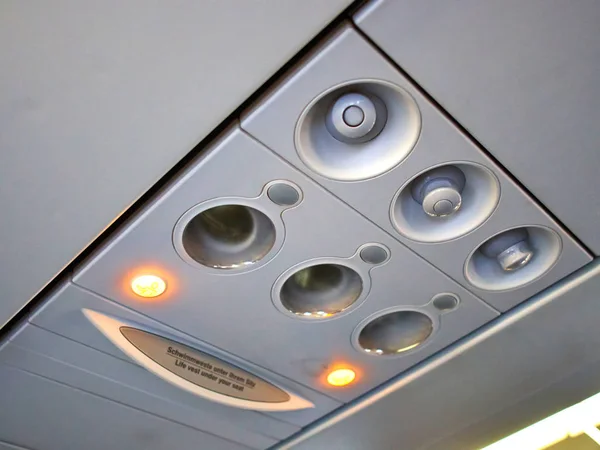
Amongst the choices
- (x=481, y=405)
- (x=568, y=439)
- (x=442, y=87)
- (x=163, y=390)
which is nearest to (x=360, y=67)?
(x=442, y=87)

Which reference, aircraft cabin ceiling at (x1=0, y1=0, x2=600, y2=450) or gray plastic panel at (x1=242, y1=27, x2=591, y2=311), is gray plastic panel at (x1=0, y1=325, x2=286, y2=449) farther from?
gray plastic panel at (x1=242, y1=27, x2=591, y2=311)

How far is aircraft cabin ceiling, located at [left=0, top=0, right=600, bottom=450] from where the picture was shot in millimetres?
546

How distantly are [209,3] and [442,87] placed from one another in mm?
259

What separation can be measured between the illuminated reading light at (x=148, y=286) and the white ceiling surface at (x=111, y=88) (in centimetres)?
10

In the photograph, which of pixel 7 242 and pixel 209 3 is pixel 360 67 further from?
pixel 7 242

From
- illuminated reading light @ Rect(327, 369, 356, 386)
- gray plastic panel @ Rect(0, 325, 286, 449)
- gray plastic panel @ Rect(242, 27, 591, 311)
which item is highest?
gray plastic panel @ Rect(242, 27, 591, 311)

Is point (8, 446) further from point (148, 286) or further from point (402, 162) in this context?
point (402, 162)

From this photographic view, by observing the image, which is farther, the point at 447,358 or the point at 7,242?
the point at 447,358

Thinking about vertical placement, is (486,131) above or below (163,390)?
above

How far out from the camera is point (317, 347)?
88 cm

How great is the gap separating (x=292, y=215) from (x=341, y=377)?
385 millimetres

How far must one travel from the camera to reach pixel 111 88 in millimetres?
563

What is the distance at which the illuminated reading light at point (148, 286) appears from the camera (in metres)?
0.75

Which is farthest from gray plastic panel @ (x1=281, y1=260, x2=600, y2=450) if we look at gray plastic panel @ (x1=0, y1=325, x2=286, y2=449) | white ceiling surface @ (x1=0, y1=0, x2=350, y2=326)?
white ceiling surface @ (x1=0, y1=0, x2=350, y2=326)
